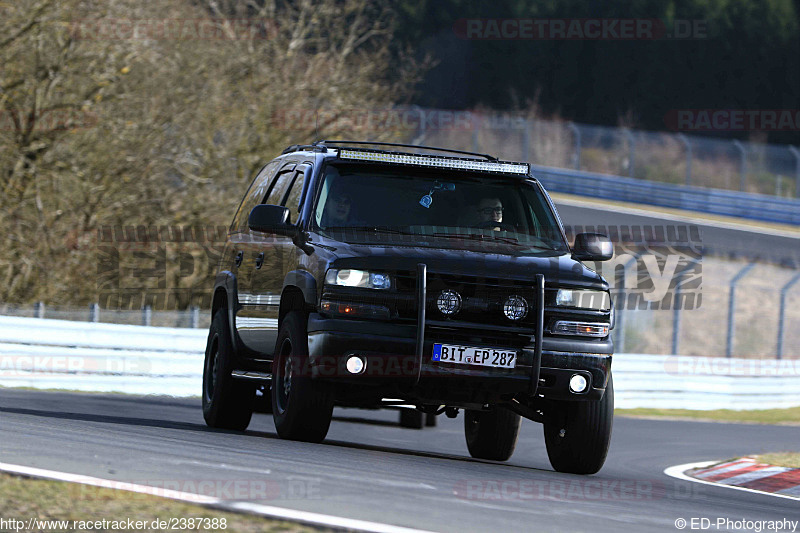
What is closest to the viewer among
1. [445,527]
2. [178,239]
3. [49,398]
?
Result: [445,527]

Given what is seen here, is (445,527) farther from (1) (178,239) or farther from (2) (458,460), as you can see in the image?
(1) (178,239)

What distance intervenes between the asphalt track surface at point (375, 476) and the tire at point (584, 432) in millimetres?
167

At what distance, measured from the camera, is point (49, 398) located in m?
14.0

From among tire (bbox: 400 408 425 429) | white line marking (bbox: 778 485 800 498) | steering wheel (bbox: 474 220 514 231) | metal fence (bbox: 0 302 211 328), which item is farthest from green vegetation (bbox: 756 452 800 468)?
metal fence (bbox: 0 302 211 328)

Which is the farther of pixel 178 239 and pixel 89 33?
pixel 178 239

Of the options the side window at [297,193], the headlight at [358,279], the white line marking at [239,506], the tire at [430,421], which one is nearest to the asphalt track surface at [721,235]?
the tire at [430,421]

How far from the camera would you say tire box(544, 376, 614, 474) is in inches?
355

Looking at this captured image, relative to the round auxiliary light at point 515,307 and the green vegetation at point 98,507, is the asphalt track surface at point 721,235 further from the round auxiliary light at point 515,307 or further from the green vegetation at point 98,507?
the green vegetation at point 98,507

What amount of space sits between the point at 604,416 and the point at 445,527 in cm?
344

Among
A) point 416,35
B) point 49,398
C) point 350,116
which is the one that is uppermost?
point 416,35

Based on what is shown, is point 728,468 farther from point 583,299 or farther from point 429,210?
point 429,210

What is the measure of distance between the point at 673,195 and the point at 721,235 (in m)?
4.67

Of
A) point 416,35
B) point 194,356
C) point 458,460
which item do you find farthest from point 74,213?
point 416,35

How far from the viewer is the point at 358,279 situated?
8.43 meters
